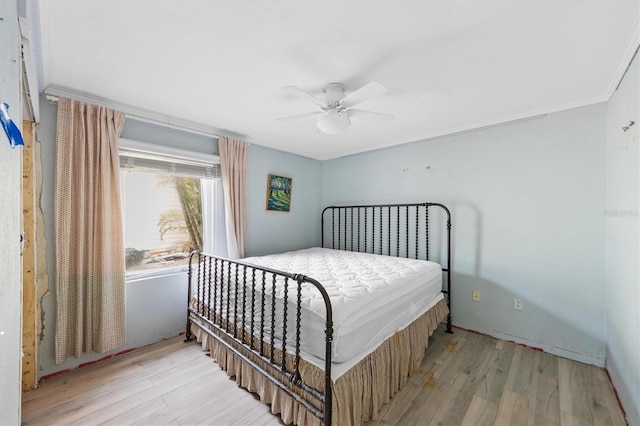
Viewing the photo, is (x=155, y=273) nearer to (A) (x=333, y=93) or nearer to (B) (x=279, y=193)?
(B) (x=279, y=193)

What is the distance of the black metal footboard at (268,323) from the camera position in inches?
55.5

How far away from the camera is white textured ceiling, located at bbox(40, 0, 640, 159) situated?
1.26 metres

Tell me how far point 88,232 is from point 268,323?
1.67 metres

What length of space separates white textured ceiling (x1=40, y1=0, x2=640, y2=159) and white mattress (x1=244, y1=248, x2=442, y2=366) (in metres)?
1.47

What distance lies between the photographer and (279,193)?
3695 mm

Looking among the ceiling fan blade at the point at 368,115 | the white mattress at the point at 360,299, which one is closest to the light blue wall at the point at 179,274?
the white mattress at the point at 360,299

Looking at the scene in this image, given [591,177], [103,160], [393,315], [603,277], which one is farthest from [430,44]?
[103,160]

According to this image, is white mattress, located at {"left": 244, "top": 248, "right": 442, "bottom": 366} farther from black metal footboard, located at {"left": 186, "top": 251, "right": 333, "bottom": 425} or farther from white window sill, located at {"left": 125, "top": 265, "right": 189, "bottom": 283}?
white window sill, located at {"left": 125, "top": 265, "right": 189, "bottom": 283}

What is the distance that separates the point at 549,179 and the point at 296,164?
2933 millimetres

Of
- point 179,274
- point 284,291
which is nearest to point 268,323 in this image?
point 284,291

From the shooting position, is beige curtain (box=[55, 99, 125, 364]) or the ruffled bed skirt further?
beige curtain (box=[55, 99, 125, 364])

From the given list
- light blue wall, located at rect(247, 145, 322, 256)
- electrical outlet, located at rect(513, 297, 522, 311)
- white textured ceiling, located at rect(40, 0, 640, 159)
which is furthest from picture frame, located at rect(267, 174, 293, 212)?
electrical outlet, located at rect(513, 297, 522, 311)

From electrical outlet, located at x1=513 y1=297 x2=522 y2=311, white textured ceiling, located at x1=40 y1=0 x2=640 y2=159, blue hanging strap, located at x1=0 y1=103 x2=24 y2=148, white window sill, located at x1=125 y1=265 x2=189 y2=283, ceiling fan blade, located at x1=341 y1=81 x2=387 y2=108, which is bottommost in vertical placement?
electrical outlet, located at x1=513 y1=297 x2=522 y2=311

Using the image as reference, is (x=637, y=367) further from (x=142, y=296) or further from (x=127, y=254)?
(x=127, y=254)
